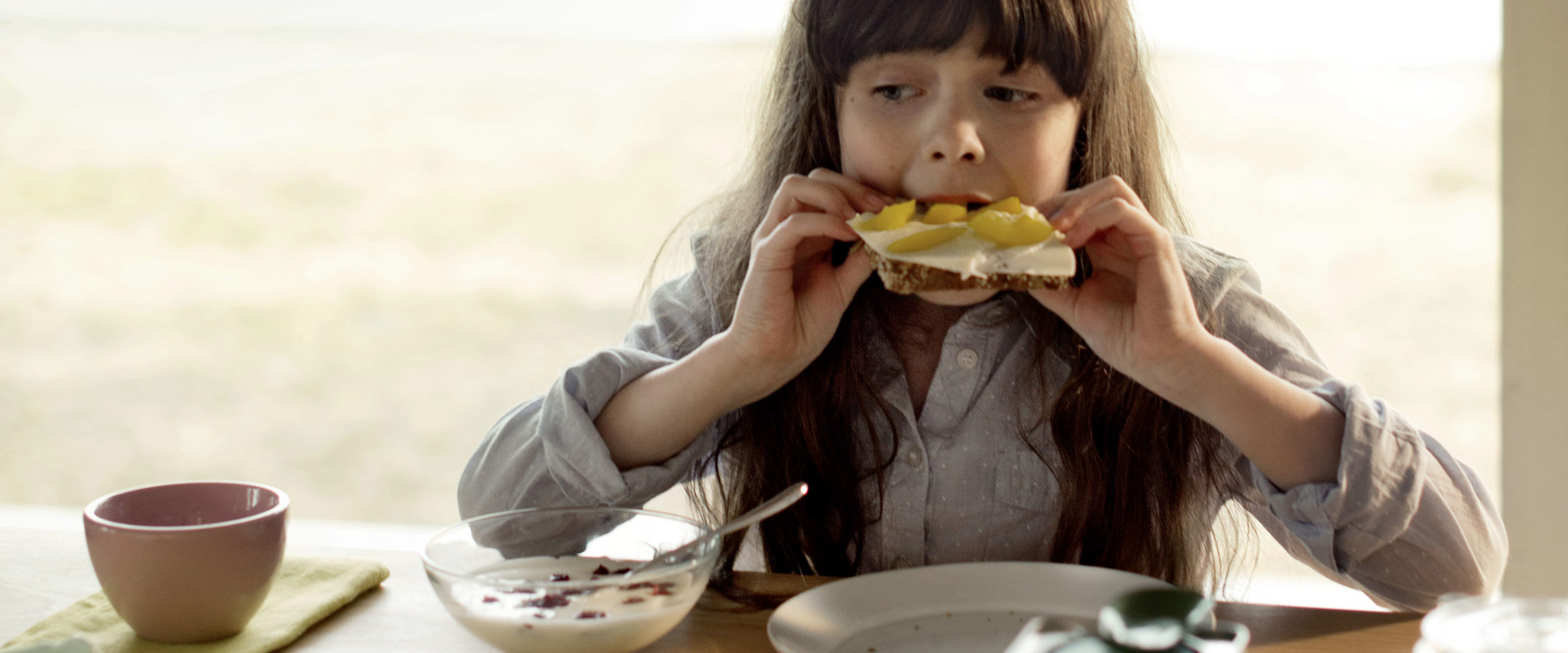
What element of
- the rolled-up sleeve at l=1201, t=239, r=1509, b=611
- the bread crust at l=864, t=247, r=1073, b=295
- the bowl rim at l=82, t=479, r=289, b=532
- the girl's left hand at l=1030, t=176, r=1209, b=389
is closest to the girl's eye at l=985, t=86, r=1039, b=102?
the girl's left hand at l=1030, t=176, r=1209, b=389

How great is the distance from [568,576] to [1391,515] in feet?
2.58

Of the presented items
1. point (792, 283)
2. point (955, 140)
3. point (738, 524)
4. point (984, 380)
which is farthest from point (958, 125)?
point (738, 524)

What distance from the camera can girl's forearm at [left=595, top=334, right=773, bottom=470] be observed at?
1.29 metres

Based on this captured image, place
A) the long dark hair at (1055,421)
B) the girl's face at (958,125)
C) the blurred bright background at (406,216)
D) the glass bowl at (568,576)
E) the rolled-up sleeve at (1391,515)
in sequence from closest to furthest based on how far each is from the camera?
1. the glass bowl at (568,576)
2. the rolled-up sleeve at (1391,515)
3. the girl's face at (958,125)
4. the long dark hair at (1055,421)
5. the blurred bright background at (406,216)

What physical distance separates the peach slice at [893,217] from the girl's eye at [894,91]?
15 cm

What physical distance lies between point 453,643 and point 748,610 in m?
0.25

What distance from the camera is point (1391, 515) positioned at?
3.74 feet

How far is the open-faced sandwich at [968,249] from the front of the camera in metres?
1.18

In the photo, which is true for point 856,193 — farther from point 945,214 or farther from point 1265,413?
point 1265,413

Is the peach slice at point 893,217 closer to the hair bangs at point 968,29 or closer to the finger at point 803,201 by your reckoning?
the finger at point 803,201

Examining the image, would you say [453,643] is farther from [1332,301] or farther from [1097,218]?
[1332,301]

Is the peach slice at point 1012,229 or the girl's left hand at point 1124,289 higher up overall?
the peach slice at point 1012,229

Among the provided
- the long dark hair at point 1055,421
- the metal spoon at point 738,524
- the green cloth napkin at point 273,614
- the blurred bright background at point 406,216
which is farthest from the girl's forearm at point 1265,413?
the blurred bright background at point 406,216

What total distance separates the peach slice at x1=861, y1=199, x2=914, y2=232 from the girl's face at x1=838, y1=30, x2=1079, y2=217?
64 millimetres
